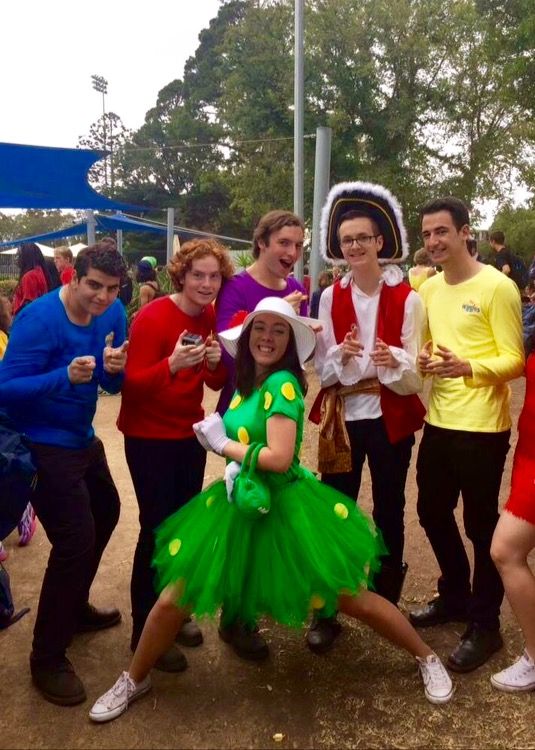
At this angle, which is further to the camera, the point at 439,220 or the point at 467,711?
the point at 439,220

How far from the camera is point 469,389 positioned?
3.13 metres

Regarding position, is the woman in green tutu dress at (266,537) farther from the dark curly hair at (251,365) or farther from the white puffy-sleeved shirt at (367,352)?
the white puffy-sleeved shirt at (367,352)

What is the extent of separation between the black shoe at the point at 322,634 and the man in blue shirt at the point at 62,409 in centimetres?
112

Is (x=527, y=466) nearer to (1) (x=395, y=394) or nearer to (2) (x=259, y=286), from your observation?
(1) (x=395, y=394)

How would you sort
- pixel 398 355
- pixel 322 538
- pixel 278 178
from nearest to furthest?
pixel 322 538 < pixel 398 355 < pixel 278 178

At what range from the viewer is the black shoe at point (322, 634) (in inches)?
130

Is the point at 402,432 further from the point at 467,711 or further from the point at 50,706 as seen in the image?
the point at 50,706

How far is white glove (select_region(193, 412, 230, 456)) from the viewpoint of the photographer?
270cm

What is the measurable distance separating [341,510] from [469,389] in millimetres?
884

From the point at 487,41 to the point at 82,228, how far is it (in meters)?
14.6

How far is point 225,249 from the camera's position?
326 centimetres

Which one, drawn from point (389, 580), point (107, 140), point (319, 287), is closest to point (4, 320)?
point (389, 580)

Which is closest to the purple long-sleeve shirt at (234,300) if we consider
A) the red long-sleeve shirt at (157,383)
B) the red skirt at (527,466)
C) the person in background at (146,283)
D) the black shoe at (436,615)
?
the red long-sleeve shirt at (157,383)

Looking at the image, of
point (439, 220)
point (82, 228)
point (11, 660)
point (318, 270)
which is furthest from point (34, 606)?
point (82, 228)
